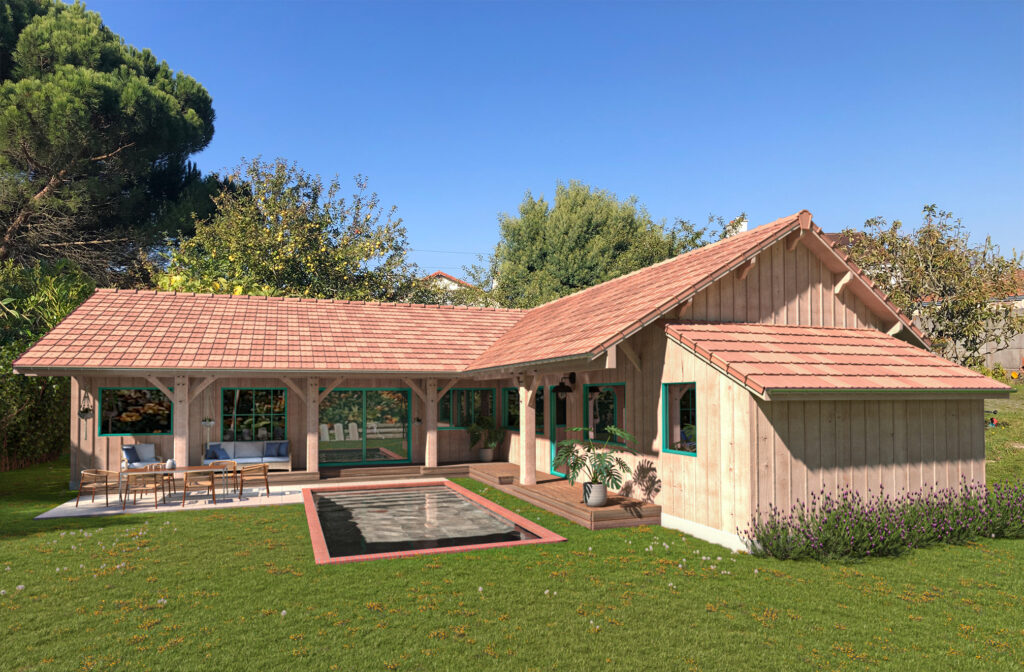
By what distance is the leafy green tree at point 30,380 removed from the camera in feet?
54.3

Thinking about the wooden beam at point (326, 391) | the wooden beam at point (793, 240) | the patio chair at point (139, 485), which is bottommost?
the patio chair at point (139, 485)

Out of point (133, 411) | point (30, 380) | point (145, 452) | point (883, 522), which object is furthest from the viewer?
point (30, 380)

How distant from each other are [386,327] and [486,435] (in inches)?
164

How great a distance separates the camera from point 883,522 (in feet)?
28.7

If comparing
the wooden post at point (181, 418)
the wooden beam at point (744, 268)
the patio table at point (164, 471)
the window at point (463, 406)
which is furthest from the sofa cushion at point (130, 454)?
the wooden beam at point (744, 268)

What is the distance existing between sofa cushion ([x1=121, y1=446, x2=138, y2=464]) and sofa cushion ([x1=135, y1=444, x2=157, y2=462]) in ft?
0.37

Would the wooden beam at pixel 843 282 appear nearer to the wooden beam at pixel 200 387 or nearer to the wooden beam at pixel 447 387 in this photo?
the wooden beam at pixel 447 387

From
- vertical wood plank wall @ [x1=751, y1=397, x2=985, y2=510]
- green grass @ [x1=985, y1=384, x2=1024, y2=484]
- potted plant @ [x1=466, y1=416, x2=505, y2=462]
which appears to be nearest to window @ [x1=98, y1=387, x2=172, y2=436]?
potted plant @ [x1=466, y1=416, x2=505, y2=462]

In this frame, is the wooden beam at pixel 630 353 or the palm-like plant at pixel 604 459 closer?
the palm-like plant at pixel 604 459

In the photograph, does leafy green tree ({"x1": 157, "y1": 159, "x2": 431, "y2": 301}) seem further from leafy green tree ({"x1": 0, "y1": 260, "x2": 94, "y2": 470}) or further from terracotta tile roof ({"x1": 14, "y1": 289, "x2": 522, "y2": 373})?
terracotta tile roof ({"x1": 14, "y1": 289, "x2": 522, "y2": 373})

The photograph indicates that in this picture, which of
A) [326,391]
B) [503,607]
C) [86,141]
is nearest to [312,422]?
[326,391]

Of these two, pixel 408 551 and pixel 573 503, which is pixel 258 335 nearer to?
pixel 408 551

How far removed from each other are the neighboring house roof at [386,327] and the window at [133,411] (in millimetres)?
1313

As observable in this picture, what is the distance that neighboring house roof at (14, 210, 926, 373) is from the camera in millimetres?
10461
